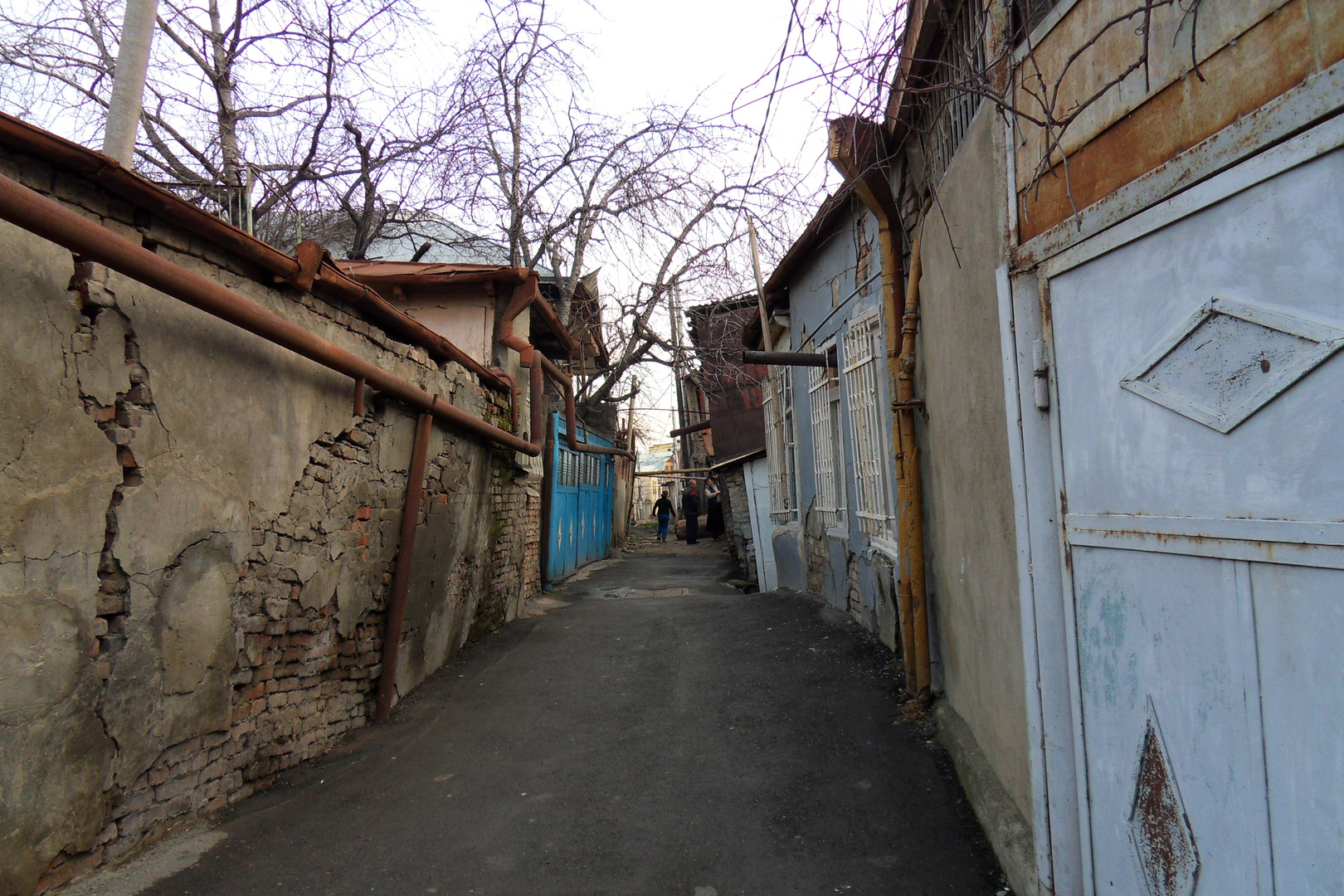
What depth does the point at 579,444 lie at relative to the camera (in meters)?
12.1

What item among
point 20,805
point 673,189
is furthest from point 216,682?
point 673,189

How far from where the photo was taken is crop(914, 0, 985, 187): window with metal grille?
2.72 metres

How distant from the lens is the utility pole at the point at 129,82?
5.24 meters

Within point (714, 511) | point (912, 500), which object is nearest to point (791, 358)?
point (912, 500)

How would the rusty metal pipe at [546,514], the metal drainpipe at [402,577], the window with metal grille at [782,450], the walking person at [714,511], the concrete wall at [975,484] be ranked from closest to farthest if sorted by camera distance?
the concrete wall at [975,484] < the metal drainpipe at [402,577] < the window with metal grille at [782,450] < the rusty metal pipe at [546,514] < the walking person at [714,511]

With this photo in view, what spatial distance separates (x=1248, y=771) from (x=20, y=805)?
3.45 meters

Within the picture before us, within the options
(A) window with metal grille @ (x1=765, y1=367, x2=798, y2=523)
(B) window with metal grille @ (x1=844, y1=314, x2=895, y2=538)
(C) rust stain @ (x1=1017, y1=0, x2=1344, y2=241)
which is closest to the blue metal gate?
(A) window with metal grille @ (x1=765, y1=367, x2=798, y2=523)

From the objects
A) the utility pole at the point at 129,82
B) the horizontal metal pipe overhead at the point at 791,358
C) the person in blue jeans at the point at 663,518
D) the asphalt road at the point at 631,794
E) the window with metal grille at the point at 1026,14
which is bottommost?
the asphalt road at the point at 631,794

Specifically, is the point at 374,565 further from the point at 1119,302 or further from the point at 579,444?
the point at 579,444

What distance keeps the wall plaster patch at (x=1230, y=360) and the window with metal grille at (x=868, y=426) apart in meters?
3.40

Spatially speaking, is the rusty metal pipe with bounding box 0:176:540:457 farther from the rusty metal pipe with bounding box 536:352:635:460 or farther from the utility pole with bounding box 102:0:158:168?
the rusty metal pipe with bounding box 536:352:635:460

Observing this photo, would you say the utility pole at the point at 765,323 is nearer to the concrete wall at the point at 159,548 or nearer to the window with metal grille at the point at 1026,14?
the concrete wall at the point at 159,548

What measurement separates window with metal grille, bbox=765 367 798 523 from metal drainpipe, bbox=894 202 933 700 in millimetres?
4271

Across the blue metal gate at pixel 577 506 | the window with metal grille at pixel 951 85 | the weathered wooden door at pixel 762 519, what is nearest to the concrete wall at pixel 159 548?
the window with metal grille at pixel 951 85
